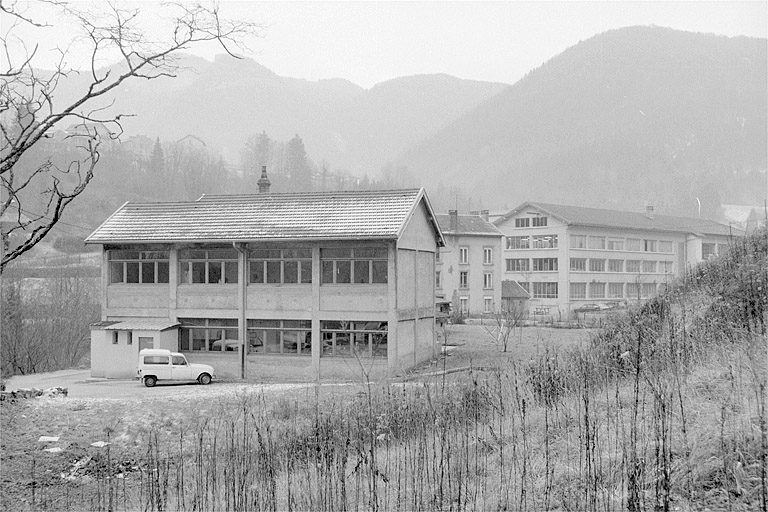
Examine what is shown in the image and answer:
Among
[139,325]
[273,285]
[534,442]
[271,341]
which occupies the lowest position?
[271,341]

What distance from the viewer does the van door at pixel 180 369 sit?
28.4 m

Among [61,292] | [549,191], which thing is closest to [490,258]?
[61,292]

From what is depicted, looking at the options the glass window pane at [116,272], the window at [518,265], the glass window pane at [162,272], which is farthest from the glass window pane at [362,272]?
the window at [518,265]

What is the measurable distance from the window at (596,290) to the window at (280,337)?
148ft

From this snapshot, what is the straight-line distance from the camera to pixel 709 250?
7688 cm

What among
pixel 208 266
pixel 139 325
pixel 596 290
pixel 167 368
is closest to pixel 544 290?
pixel 596 290

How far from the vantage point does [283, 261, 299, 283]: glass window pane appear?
30672 millimetres

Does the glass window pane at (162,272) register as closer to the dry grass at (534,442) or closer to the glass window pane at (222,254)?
the glass window pane at (222,254)

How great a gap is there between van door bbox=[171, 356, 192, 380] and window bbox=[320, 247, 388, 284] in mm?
6368

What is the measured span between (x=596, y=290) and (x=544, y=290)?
5127mm

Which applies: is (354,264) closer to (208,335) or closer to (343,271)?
(343,271)

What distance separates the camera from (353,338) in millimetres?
29781

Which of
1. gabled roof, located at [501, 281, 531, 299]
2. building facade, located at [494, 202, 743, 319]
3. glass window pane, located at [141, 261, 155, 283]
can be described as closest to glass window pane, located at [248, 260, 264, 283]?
glass window pane, located at [141, 261, 155, 283]

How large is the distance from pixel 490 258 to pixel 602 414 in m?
55.6
